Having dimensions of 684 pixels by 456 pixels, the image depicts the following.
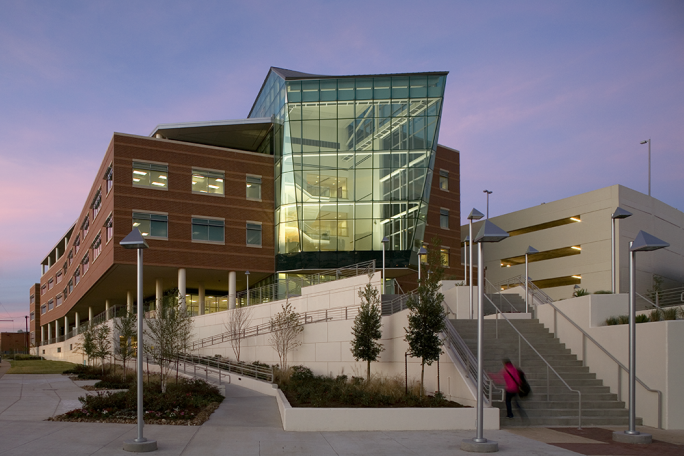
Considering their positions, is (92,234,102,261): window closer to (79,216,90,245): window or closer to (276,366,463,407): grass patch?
(79,216,90,245): window

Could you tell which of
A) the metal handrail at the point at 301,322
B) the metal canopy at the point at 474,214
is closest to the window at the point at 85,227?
the metal handrail at the point at 301,322

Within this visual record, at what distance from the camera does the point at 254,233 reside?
45.3 m

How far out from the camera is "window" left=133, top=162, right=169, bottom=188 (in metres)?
42.3

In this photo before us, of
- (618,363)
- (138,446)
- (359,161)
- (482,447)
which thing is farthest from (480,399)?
(359,161)

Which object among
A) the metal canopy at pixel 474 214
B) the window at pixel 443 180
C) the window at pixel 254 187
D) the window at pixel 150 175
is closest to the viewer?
the metal canopy at pixel 474 214

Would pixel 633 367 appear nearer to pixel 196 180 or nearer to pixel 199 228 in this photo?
pixel 199 228

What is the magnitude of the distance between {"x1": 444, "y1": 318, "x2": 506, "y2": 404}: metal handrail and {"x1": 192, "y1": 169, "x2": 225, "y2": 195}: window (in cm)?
2819

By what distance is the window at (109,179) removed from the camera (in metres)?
42.1

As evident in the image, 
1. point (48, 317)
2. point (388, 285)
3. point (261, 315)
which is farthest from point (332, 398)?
point (48, 317)

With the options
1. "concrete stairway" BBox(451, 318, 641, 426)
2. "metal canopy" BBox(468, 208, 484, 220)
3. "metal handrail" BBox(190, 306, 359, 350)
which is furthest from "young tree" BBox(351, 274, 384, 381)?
"metal canopy" BBox(468, 208, 484, 220)

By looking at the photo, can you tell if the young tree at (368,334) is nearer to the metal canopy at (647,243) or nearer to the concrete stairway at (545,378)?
the concrete stairway at (545,378)

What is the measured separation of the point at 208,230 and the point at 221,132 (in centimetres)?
848

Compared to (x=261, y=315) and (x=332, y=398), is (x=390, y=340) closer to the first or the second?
(x=332, y=398)

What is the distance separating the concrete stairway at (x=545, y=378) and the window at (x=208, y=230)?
26.5 m
